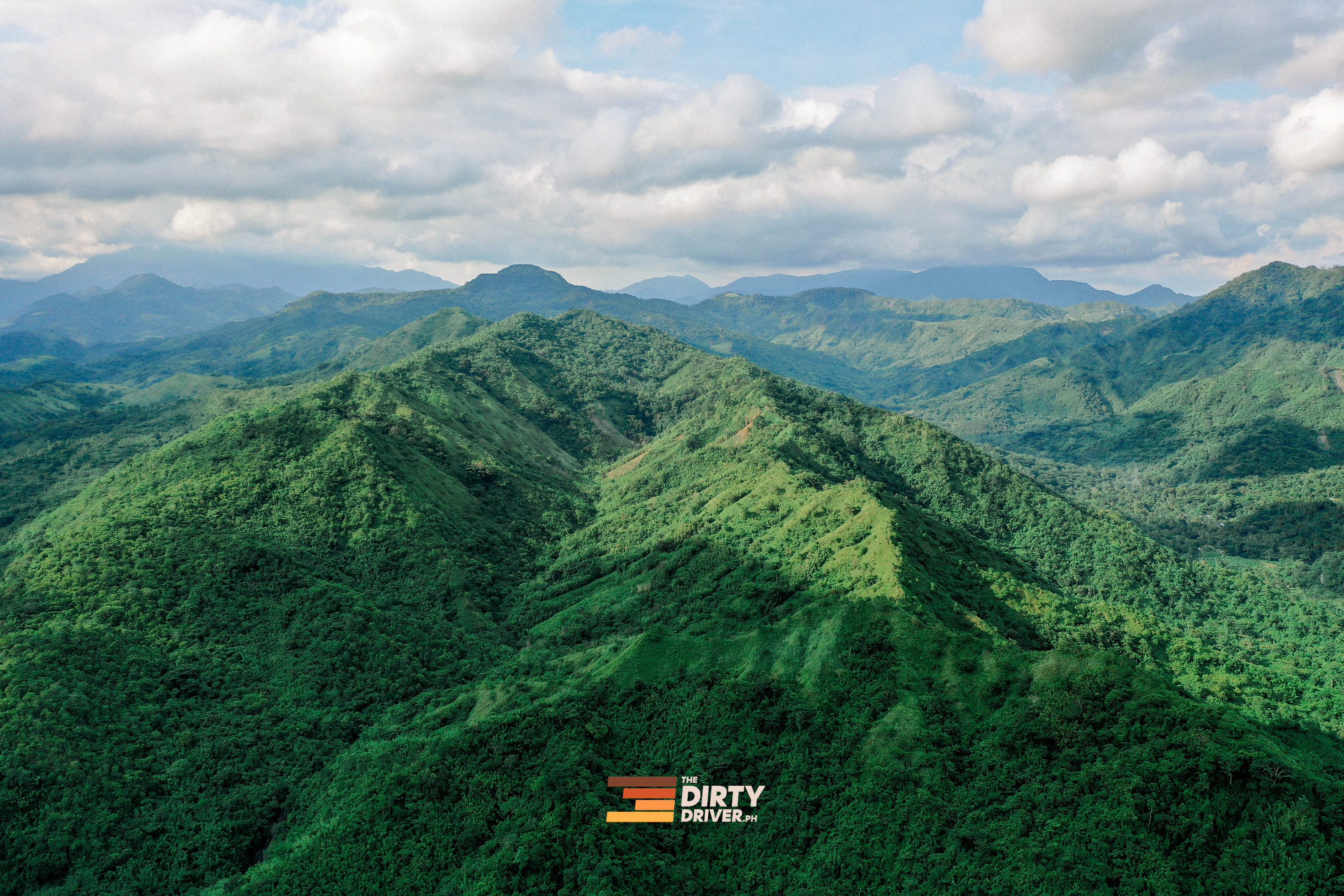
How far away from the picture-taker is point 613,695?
68.9 m

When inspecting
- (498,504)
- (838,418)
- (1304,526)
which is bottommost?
(1304,526)

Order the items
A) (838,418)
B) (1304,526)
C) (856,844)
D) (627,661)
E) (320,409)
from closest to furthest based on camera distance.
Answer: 1. (856,844)
2. (627,661)
3. (320,409)
4. (838,418)
5. (1304,526)

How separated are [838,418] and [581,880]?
491 feet

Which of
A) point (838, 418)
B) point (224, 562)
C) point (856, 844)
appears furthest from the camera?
point (838, 418)

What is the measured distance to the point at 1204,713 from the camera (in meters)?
50.6

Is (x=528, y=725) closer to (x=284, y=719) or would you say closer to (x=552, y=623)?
(x=284, y=719)

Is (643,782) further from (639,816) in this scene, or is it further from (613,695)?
(613,695)

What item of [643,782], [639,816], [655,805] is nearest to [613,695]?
[643,782]

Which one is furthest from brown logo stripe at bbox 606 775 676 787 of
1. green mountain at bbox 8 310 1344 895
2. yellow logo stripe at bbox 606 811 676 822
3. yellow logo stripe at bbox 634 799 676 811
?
yellow logo stripe at bbox 606 811 676 822

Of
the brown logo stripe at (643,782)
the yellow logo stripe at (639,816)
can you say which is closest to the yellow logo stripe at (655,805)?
the yellow logo stripe at (639,816)

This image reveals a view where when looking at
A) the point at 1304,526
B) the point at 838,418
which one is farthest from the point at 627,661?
the point at 1304,526

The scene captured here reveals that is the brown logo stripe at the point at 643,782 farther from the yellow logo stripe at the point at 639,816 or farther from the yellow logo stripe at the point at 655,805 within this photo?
the yellow logo stripe at the point at 639,816

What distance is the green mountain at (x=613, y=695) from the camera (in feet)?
163

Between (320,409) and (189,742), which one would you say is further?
(320,409)
